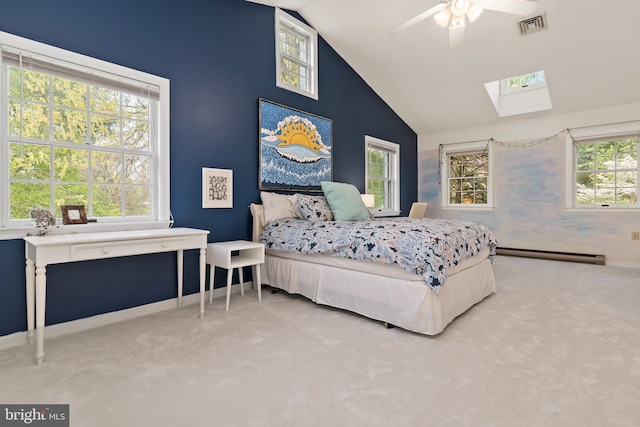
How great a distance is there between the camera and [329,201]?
3.96m

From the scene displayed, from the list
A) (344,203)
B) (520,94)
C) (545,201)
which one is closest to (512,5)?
(344,203)

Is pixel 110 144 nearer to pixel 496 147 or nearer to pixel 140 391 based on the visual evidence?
pixel 140 391

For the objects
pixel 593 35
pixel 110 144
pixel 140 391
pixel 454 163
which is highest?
pixel 593 35

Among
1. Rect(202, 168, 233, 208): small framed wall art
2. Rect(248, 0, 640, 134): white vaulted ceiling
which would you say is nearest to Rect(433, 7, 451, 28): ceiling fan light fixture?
Rect(248, 0, 640, 134): white vaulted ceiling

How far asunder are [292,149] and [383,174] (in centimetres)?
238

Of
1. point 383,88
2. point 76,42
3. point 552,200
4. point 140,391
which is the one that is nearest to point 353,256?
point 140,391

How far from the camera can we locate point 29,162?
7.72ft

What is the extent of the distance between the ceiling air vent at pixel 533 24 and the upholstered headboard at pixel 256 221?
3.63 metres

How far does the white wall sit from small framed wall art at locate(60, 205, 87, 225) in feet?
19.2

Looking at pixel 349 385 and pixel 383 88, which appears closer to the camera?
pixel 349 385

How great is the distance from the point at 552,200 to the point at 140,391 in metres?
6.01

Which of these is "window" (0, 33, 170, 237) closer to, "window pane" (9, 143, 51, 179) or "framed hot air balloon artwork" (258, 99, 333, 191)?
"window pane" (9, 143, 51, 179)

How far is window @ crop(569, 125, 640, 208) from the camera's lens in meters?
4.87

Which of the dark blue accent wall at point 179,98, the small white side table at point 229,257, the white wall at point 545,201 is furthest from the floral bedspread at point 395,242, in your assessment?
the white wall at point 545,201
